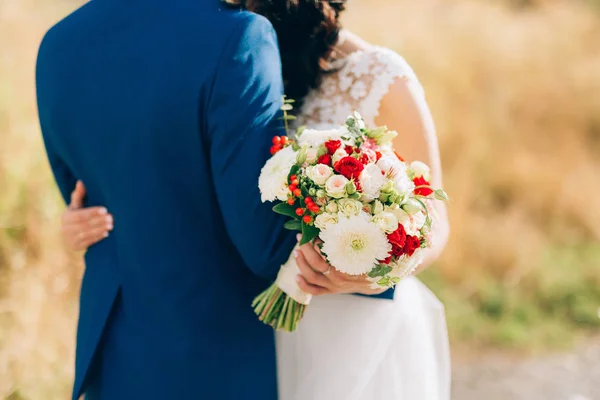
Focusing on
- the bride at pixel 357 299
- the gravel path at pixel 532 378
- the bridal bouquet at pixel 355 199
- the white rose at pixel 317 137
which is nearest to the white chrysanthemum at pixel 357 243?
the bridal bouquet at pixel 355 199

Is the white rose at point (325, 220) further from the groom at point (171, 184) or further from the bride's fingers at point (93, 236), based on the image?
the bride's fingers at point (93, 236)

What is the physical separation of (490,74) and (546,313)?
10.7ft

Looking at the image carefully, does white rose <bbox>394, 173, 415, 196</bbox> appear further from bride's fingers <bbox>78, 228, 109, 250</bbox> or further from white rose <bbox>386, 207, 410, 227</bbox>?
bride's fingers <bbox>78, 228, 109, 250</bbox>

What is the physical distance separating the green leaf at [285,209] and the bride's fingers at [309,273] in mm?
141

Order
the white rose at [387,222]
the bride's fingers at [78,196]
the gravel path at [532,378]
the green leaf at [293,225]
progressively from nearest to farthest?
the white rose at [387,222] → the green leaf at [293,225] → the bride's fingers at [78,196] → the gravel path at [532,378]

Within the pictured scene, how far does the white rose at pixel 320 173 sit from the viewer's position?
4.75 ft

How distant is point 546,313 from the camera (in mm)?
4703

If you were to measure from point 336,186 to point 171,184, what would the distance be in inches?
17.4

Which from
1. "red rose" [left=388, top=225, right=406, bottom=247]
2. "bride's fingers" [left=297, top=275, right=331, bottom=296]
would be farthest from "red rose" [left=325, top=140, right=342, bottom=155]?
"bride's fingers" [left=297, top=275, right=331, bottom=296]

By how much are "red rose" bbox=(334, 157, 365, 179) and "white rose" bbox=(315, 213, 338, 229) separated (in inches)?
3.9

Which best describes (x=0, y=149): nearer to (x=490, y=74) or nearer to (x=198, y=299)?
(x=198, y=299)

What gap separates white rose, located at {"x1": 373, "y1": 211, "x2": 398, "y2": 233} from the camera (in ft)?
4.67

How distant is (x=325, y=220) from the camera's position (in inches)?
57.9

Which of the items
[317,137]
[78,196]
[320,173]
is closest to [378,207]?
[320,173]
